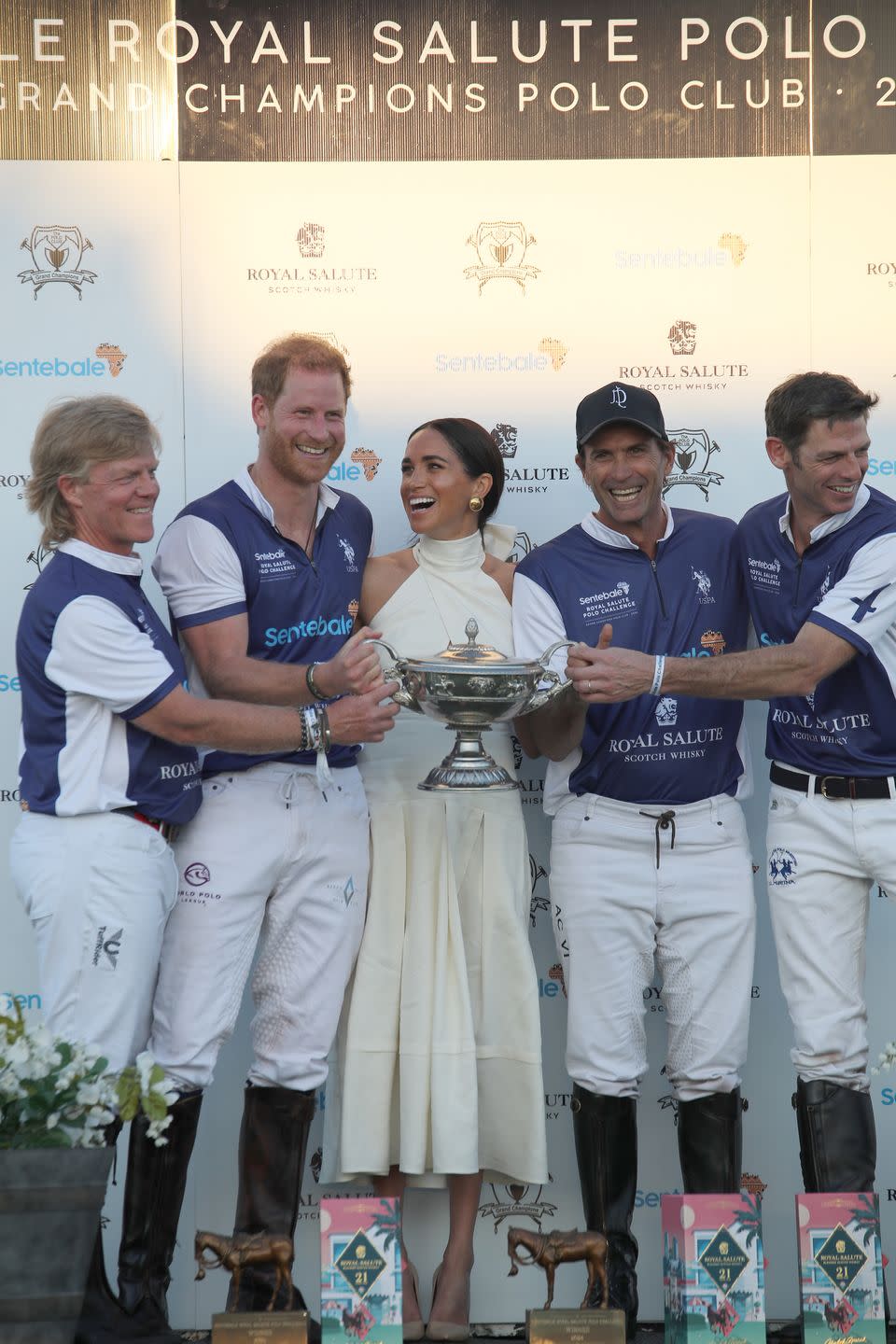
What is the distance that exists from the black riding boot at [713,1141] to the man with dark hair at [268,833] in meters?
0.86

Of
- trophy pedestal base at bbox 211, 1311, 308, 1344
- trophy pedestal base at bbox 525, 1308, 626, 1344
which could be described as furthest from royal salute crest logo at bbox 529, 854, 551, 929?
trophy pedestal base at bbox 211, 1311, 308, 1344

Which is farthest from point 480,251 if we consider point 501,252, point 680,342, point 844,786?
point 844,786

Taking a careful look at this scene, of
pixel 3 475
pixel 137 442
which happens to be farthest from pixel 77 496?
pixel 3 475

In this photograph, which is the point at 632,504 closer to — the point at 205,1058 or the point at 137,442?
the point at 137,442

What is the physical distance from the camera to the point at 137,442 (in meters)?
3.38

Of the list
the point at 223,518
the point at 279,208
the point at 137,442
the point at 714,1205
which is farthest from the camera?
the point at 279,208

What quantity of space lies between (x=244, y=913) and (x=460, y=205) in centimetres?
192

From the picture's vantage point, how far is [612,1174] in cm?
360

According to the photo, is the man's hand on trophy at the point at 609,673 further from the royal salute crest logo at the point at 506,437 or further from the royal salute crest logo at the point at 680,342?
the royal salute crest logo at the point at 680,342

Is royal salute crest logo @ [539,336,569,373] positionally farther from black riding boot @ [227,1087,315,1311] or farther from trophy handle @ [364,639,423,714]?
black riding boot @ [227,1087,315,1311]

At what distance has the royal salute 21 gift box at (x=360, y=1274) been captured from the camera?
3.14 meters

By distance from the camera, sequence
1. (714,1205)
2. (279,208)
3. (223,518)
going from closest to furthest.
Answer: (714,1205)
(223,518)
(279,208)

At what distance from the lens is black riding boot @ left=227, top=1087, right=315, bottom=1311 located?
11.6 feet

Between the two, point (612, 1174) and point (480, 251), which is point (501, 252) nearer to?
point (480, 251)
